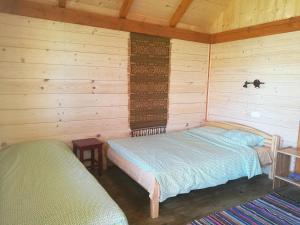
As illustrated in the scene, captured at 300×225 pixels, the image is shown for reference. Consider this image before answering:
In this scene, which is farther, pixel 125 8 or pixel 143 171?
pixel 125 8

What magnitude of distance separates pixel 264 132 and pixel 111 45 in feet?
8.30

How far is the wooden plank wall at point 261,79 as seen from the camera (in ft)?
10.1

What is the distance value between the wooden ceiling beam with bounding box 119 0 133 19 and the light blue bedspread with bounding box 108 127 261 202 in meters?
1.79

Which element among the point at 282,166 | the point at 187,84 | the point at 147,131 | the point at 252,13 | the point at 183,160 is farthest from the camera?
the point at 187,84

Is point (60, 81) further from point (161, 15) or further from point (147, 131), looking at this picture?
point (161, 15)

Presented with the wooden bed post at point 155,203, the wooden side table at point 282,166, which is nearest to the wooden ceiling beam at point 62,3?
the wooden bed post at point 155,203

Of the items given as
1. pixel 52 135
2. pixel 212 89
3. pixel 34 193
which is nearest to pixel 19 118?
pixel 52 135

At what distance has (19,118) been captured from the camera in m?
2.91

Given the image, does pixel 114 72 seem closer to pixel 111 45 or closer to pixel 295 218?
pixel 111 45

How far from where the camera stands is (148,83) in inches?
148

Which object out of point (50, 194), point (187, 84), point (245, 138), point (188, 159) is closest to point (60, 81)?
point (50, 194)

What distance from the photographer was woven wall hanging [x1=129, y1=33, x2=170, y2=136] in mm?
3615

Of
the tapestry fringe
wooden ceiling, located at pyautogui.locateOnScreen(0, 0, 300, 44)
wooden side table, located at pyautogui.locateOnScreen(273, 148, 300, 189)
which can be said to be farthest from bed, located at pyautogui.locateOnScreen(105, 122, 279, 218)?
wooden ceiling, located at pyautogui.locateOnScreen(0, 0, 300, 44)

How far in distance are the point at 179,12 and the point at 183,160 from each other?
2.27 meters
